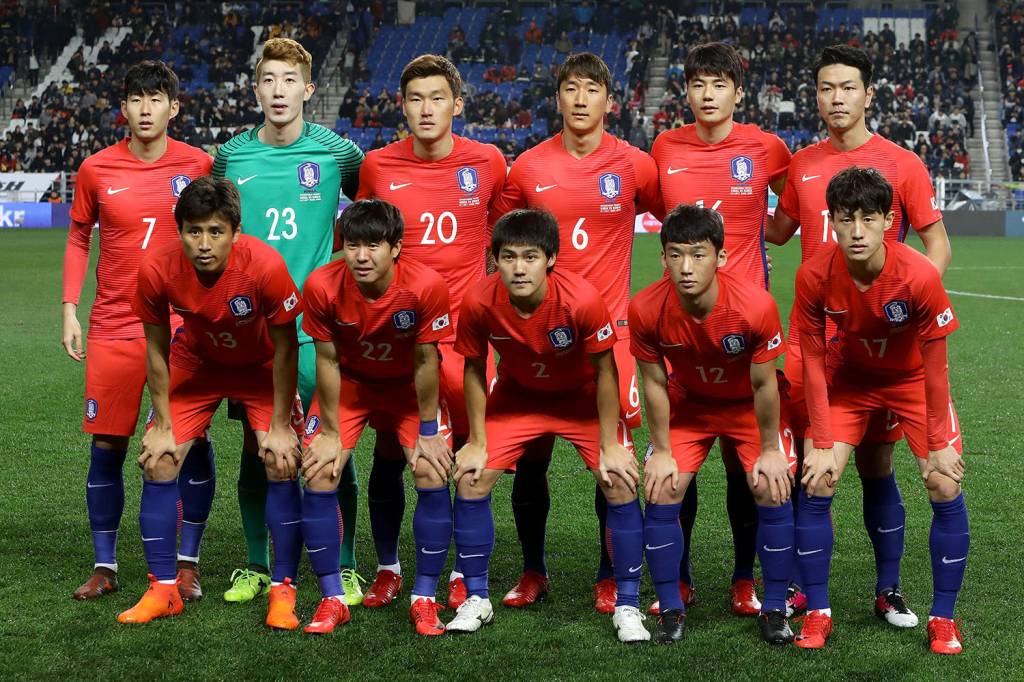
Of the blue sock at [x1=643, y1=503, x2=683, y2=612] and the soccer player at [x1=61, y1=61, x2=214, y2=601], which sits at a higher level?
the soccer player at [x1=61, y1=61, x2=214, y2=601]

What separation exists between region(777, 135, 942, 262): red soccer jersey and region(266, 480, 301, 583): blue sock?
2361mm

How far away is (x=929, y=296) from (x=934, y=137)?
29.2 metres

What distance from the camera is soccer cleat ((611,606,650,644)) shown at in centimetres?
456

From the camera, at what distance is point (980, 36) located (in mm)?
36406

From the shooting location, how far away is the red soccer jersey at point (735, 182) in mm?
5293

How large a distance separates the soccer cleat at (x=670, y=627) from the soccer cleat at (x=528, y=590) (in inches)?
25.3

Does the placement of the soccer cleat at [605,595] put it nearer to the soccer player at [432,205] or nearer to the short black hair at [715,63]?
the soccer player at [432,205]

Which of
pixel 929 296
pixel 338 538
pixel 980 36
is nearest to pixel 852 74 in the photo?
pixel 929 296

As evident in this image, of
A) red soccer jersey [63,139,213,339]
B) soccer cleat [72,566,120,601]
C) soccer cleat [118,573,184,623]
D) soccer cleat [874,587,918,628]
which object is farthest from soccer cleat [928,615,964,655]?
red soccer jersey [63,139,213,339]

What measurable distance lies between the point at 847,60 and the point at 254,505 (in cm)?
325

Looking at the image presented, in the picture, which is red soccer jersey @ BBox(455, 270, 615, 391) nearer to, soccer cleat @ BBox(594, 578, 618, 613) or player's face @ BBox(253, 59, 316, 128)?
soccer cleat @ BBox(594, 578, 618, 613)

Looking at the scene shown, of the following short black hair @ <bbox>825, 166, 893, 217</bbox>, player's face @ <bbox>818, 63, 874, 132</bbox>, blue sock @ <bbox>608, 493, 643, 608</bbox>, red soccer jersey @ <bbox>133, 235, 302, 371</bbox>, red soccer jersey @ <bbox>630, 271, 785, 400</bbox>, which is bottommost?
blue sock @ <bbox>608, 493, 643, 608</bbox>

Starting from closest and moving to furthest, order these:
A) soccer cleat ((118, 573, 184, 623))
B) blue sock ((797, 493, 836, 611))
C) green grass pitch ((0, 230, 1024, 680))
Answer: green grass pitch ((0, 230, 1024, 680)) < blue sock ((797, 493, 836, 611)) < soccer cleat ((118, 573, 184, 623))

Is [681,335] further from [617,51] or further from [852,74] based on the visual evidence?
[617,51]
